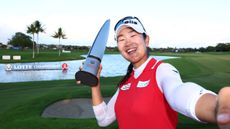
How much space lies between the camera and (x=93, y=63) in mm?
2986

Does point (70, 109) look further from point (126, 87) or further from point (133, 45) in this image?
point (133, 45)

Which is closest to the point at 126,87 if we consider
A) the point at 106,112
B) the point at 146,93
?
the point at 146,93

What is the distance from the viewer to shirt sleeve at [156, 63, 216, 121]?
1606 mm

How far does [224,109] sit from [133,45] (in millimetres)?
1871

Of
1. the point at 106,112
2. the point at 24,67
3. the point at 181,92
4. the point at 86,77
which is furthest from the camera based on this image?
the point at 24,67

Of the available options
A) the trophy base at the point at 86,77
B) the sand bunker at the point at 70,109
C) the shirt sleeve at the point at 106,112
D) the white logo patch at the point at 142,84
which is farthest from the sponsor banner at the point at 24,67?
the white logo patch at the point at 142,84

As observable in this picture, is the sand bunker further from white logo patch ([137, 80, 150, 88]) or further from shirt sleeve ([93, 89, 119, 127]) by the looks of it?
white logo patch ([137, 80, 150, 88])

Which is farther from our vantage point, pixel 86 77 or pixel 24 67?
pixel 24 67

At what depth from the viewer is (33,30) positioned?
110m

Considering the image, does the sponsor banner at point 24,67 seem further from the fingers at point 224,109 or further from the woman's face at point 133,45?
the fingers at point 224,109

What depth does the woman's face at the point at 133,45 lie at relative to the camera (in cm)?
302

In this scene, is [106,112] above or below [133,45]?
below

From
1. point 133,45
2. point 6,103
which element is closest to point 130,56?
point 133,45

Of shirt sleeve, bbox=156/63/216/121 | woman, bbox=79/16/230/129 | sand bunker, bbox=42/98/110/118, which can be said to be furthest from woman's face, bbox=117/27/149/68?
sand bunker, bbox=42/98/110/118
